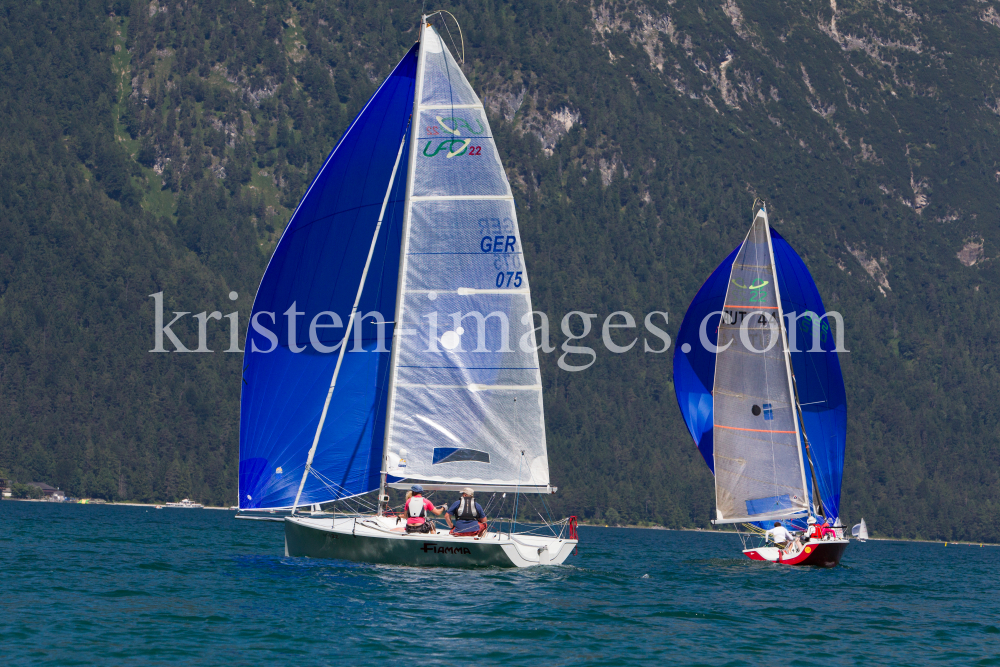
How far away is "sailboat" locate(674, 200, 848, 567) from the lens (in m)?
46.3

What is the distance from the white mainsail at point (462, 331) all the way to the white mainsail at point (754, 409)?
573 inches

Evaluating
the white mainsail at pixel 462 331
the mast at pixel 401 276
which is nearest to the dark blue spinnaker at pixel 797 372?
the white mainsail at pixel 462 331

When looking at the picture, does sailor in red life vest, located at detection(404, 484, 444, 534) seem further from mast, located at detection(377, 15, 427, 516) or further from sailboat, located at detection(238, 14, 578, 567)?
mast, located at detection(377, 15, 427, 516)

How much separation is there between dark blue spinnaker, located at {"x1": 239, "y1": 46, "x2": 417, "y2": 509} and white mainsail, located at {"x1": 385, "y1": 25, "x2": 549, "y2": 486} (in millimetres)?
1059

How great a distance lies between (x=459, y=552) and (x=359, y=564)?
2622mm

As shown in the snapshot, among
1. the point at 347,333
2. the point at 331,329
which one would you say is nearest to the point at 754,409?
the point at 347,333

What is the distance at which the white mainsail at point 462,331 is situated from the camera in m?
33.0

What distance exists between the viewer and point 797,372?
4831 cm

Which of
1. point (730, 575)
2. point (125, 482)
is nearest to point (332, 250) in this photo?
point (730, 575)

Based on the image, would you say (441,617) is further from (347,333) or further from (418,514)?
(347,333)

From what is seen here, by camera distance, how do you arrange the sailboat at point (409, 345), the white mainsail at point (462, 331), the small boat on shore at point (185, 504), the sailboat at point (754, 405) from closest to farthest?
the sailboat at point (409, 345) < the white mainsail at point (462, 331) < the sailboat at point (754, 405) < the small boat on shore at point (185, 504)

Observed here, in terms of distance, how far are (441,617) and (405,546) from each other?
487 centimetres

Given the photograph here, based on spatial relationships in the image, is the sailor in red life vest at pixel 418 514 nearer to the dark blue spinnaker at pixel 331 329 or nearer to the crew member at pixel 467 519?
the crew member at pixel 467 519

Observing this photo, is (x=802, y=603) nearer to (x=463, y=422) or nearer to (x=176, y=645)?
(x=463, y=422)
